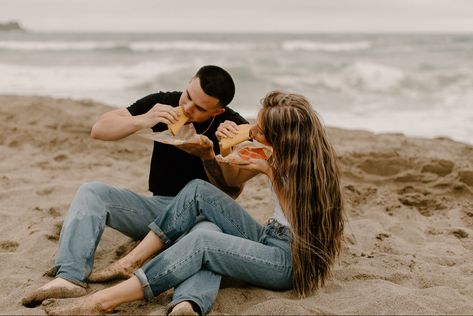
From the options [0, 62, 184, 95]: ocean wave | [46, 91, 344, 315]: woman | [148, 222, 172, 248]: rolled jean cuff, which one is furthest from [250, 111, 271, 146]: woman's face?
[0, 62, 184, 95]: ocean wave

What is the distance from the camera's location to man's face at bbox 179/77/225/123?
3.19 meters

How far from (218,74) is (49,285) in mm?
1476

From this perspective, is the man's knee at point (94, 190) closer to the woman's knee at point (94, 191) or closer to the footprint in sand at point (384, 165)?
the woman's knee at point (94, 191)

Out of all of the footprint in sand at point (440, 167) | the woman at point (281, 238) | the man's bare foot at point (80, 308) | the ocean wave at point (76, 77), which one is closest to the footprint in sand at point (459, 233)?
the footprint in sand at point (440, 167)

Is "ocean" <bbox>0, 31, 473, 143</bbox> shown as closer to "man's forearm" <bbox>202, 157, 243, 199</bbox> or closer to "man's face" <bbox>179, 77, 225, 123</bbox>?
"man's forearm" <bbox>202, 157, 243, 199</bbox>

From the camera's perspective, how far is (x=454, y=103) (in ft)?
36.1

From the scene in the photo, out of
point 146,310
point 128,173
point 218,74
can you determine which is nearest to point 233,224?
point 146,310

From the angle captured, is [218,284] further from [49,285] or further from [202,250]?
[49,285]

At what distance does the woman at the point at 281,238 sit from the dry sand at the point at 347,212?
130 millimetres

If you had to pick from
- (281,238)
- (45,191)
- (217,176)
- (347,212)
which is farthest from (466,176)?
(45,191)

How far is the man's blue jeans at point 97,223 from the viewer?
9.07 ft

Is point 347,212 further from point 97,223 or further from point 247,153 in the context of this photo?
point 97,223

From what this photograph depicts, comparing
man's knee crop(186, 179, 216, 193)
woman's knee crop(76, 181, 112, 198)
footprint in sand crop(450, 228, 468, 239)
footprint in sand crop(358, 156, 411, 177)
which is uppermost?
man's knee crop(186, 179, 216, 193)

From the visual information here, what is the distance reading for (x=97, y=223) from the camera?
295 cm
